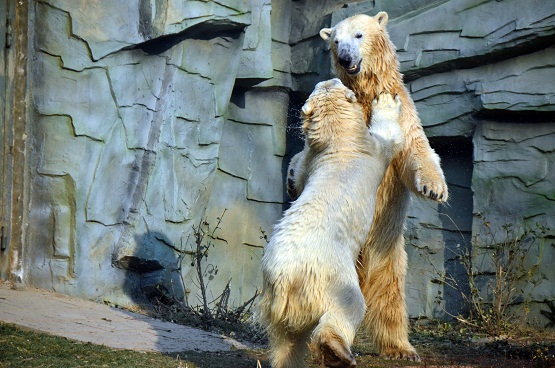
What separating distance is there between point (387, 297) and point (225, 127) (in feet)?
12.7

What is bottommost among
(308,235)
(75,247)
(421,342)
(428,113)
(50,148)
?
(421,342)

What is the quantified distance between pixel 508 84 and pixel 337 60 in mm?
2586

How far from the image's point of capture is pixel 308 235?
3.40 metres

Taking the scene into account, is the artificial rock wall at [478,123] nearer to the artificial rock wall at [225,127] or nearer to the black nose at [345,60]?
the artificial rock wall at [225,127]

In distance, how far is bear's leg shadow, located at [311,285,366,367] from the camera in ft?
10.2

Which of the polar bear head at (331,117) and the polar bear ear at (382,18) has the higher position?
the polar bear ear at (382,18)

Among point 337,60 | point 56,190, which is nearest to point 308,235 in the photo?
point 337,60

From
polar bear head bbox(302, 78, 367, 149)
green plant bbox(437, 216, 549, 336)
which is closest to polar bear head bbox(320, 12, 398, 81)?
polar bear head bbox(302, 78, 367, 149)

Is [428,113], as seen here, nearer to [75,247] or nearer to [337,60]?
[337,60]

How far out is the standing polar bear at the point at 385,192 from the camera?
4535 millimetres

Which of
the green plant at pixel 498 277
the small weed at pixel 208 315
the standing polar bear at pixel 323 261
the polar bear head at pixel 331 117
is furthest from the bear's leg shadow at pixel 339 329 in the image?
the green plant at pixel 498 277

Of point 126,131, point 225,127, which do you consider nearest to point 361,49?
point 126,131

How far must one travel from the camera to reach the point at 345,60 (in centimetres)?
476

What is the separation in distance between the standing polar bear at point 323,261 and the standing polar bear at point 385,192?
0.64 m
